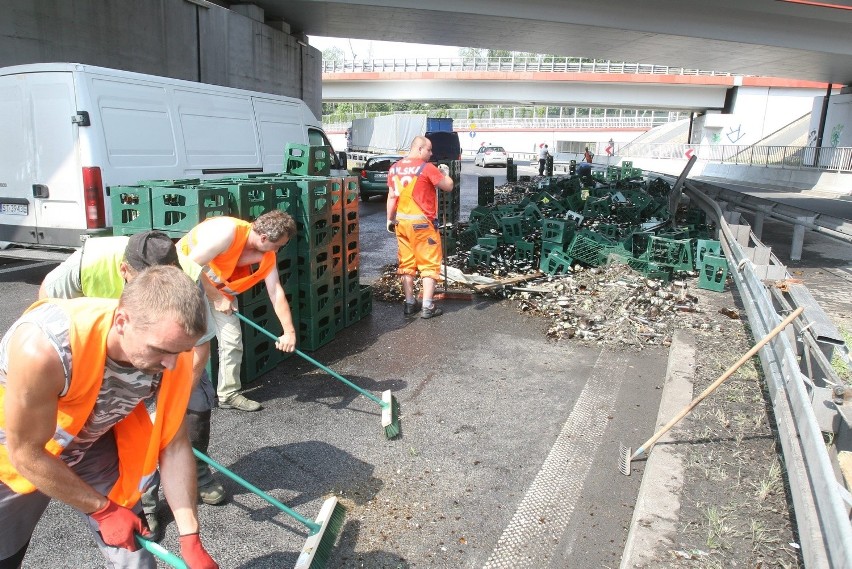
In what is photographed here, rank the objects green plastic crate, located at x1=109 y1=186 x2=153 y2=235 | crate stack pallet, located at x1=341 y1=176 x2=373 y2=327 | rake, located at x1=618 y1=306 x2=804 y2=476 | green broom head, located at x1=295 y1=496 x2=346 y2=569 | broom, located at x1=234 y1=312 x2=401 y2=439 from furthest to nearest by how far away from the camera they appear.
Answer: crate stack pallet, located at x1=341 y1=176 x2=373 y2=327 < green plastic crate, located at x1=109 y1=186 x2=153 y2=235 < broom, located at x1=234 y1=312 x2=401 y2=439 < rake, located at x1=618 y1=306 x2=804 y2=476 < green broom head, located at x1=295 y1=496 x2=346 y2=569

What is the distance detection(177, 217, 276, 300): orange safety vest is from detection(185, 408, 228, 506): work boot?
3.02 ft

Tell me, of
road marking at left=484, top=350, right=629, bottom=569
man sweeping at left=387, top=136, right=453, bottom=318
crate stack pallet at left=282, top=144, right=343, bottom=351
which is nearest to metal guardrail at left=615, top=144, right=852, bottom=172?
man sweeping at left=387, top=136, right=453, bottom=318

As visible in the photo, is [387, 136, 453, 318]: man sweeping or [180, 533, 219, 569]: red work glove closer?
[180, 533, 219, 569]: red work glove

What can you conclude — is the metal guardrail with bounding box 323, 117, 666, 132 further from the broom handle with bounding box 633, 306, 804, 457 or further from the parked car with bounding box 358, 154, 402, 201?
the broom handle with bounding box 633, 306, 804, 457

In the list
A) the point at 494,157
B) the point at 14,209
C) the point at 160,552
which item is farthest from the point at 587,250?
the point at 494,157

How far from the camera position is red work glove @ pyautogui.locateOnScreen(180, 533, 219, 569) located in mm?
1841

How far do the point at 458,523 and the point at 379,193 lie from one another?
16600 mm

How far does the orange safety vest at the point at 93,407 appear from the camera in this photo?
165 cm

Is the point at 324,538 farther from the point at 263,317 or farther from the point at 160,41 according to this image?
the point at 160,41

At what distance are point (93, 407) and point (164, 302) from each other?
0.53 meters

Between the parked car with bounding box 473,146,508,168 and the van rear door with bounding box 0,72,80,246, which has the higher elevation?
the parked car with bounding box 473,146,508,168

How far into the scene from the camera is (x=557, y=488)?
3.42 m

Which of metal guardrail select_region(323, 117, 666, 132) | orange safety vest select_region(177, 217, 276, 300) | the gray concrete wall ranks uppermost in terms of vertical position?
metal guardrail select_region(323, 117, 666, 132)

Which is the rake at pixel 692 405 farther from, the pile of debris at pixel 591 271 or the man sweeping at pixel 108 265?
the man sweeping at pixel 108 265
